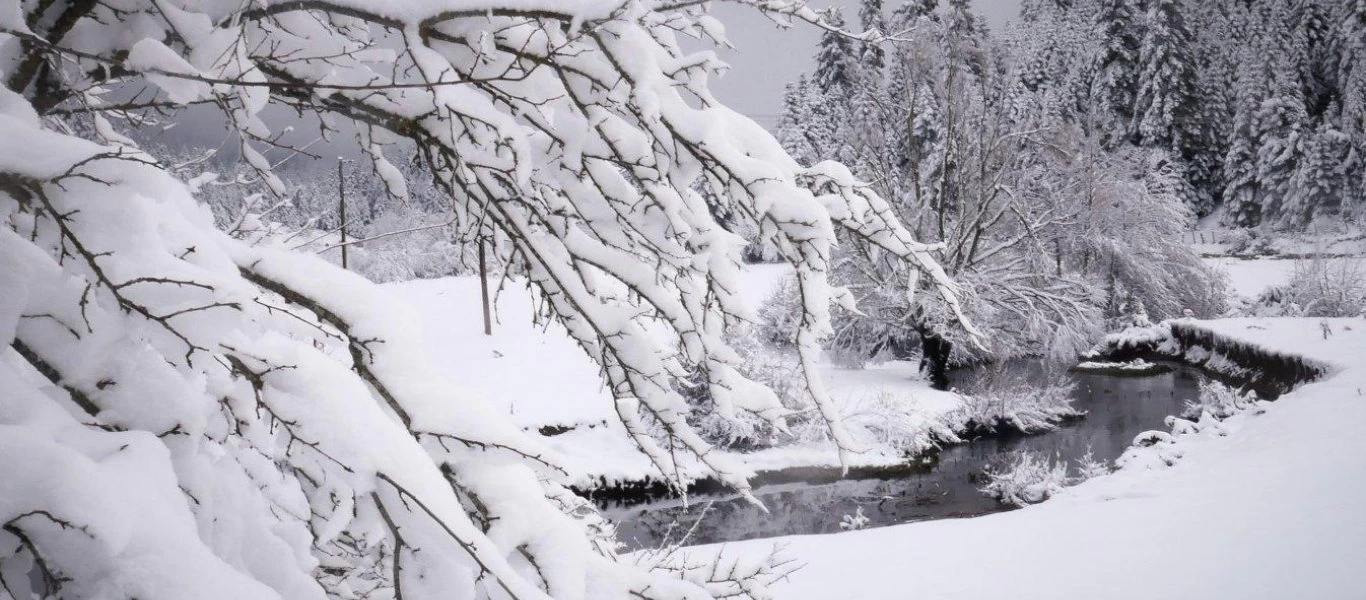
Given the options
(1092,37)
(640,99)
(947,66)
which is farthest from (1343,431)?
(1092,37)

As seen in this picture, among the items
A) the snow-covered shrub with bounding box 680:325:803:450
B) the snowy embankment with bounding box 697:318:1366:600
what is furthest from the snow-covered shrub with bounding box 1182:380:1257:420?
the snow-covered shrub with bounding box 680:325:803:450

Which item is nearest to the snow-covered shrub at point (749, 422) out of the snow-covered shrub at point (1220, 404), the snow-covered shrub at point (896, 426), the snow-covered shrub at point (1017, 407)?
the snow-covered shrub at point (896, 426)

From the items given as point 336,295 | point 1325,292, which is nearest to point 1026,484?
point 336,295

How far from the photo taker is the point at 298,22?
186 cm

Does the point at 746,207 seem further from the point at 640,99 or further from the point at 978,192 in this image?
the point at 978,192

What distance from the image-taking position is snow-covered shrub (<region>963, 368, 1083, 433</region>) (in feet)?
45.6

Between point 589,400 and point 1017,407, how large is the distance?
8.69m

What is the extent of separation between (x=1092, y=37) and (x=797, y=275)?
59831 mm

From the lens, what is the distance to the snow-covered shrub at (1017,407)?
13906 millimetres

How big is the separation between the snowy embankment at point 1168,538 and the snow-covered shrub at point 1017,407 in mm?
4311

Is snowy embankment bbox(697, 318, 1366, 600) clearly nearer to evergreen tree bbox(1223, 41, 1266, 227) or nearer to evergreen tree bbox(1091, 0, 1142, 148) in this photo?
evergreen tree bbox(1223, 41, 1266, 227)

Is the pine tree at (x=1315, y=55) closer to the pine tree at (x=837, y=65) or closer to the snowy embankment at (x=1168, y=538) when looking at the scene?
the pine tree at (x=837, y=65)

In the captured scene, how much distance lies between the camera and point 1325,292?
1945 cm

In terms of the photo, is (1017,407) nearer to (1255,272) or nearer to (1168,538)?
(1168,538)
